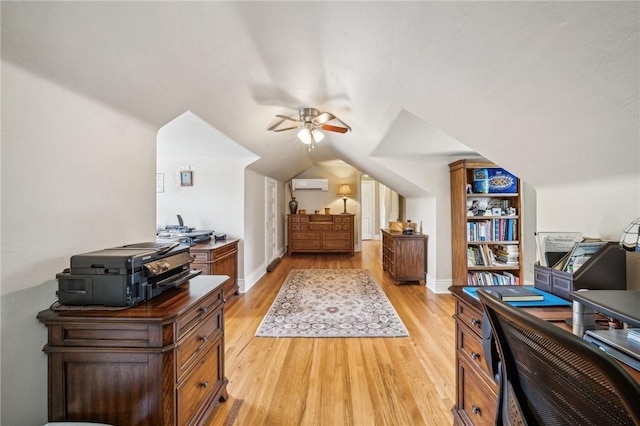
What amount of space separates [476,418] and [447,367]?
0.90 m

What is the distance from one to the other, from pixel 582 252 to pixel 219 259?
3223mm

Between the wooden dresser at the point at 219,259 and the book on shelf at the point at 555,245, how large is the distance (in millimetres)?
2601

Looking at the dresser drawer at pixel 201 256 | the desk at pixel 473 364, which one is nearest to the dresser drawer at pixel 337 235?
the dresser drawer at pixel 201 256

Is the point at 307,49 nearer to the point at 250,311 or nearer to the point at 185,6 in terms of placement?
the point at 185,6

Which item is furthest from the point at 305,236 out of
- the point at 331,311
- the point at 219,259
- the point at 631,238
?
the point at 631,238

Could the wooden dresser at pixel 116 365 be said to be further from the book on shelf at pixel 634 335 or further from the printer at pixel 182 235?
the printer at pixel 182 235

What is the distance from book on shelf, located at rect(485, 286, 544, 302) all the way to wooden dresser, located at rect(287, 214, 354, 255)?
5.10 m

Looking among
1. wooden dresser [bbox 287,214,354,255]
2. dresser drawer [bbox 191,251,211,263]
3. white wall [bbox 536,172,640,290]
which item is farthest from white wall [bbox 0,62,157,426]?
wooden dresser [bbox 287,214,354,255]

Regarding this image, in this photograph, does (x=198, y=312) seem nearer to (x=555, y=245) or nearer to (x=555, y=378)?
(x=555, y=378)

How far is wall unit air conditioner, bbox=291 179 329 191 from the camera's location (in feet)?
22.9

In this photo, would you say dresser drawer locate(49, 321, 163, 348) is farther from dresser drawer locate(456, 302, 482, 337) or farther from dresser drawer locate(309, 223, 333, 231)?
dresser drawer locate(309, 223, 333, 231)

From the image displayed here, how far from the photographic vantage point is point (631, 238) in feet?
3.33

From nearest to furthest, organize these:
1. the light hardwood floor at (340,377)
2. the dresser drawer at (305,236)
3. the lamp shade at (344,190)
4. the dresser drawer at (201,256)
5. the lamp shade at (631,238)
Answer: the lamp shade at (631,238), the light hardwood floor at (340,377), the dresser drawer at (201,256), the dresser drawer at (305,236), the lamp shade at (344,190)

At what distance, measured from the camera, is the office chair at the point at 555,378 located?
388 mm
